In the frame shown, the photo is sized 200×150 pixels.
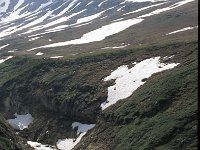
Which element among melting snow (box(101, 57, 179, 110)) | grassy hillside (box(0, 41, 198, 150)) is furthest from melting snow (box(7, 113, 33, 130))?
melting snow (box(101, 57, 179, 110))

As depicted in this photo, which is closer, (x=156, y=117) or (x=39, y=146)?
(x=156, y=117)

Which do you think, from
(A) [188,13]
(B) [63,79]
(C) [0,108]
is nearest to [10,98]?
(C) [0,108]

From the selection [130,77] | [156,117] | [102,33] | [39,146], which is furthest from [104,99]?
[102,33]

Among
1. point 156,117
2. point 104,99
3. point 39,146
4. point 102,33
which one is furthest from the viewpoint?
point 102,33

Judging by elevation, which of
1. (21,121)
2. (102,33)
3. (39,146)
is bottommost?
(102,33)

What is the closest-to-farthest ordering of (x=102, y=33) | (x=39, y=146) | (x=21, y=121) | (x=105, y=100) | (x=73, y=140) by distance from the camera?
(x=39, y=146)
(x=73, y=140)
(x=105, y=100)
(x=21, y=121)
(x=102, y=33)

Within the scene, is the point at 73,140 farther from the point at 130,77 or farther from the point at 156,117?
the point at 156,117

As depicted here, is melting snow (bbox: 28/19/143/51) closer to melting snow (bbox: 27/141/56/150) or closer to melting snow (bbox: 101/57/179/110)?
A: melting snow (bbox: 101/57/179/110)
